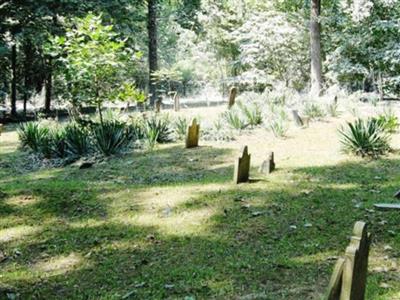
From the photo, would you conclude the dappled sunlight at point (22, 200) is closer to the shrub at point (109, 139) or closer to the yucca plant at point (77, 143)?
the shrub at point (109, 139)

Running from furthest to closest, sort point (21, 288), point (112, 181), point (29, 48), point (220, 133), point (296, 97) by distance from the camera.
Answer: point (29, 48) < point (296, 97) < point (220, 133) < point (112, 181) < point (21, 288)

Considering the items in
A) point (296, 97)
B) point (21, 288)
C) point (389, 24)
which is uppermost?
point (389, 24)

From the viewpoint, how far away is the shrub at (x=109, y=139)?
11.1 m

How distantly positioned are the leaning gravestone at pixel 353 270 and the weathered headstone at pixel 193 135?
8.02 m

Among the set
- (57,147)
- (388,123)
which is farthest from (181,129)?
(388,123)

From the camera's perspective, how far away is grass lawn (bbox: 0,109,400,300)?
4.52m

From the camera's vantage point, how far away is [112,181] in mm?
8664

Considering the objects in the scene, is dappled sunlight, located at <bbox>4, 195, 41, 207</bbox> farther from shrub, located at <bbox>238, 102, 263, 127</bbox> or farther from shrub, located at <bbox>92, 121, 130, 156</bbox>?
shrub, located at <bbox>238, 102, 263, 127</bbox>

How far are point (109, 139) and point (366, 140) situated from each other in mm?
5673

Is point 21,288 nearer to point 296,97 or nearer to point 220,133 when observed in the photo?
point 220,133

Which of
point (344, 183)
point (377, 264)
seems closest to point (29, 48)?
point (344, 183)

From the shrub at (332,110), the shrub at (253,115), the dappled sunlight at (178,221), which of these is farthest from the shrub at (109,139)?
the shrub at (332,110)

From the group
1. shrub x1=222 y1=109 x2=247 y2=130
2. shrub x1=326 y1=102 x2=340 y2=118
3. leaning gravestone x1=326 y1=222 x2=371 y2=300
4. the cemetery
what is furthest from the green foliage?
leaning gravestone x1=326 y1=222 x2=371 y2=300

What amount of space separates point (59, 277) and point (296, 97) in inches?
520
